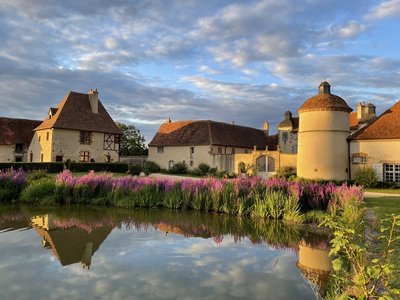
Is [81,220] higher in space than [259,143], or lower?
lower

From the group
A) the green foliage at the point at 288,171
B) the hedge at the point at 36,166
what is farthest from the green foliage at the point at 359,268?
the hedge at the point at 36,166

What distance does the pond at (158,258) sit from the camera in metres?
5.32

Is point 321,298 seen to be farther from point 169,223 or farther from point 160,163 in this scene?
point 160,163

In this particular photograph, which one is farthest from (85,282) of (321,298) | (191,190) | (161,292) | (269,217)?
(191,190)

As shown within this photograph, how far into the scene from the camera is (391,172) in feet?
79.6

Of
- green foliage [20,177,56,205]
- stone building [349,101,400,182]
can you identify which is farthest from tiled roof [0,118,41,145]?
stone building [349,101,400,182]

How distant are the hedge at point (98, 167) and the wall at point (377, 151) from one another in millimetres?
19434

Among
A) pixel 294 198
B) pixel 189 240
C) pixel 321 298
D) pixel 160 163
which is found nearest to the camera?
pixel 321 298

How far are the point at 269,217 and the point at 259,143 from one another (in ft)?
111

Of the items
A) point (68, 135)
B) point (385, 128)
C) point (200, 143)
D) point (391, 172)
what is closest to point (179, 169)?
point (200, 143)

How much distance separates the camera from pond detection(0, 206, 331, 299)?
532 cm

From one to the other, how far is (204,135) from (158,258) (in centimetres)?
3166

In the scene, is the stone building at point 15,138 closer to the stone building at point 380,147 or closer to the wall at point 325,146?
the wall at point 325,146

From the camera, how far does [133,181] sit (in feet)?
49.6
